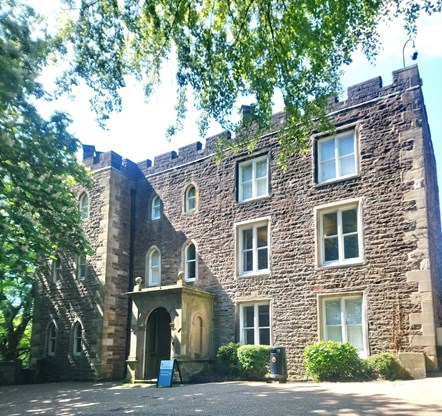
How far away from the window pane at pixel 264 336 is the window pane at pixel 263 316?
0.19 meters

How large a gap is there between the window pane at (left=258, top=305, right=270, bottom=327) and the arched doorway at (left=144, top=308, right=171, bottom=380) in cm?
362

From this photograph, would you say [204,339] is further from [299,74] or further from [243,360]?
[299,74]

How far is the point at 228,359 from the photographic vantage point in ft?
52.9

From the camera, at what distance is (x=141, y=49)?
10.3m

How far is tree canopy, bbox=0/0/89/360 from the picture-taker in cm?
1102

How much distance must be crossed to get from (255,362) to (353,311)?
3391mm

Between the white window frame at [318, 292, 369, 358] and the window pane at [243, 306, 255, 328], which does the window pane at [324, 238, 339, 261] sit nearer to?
the white window frame at [318, 292, 369, 358]

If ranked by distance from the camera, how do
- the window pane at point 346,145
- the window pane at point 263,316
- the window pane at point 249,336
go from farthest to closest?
the window pane at point 249,336, the window pane at point 263,316, the window pane at point 346,145

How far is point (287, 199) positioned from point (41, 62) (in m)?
8.83

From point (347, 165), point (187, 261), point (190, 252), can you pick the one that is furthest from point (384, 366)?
point (190, 252)

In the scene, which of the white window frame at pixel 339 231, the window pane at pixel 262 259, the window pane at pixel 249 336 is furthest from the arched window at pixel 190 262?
the white window frame at pixel 339 231

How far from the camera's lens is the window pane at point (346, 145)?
52.4ft

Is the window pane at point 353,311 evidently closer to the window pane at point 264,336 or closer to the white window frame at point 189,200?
the window pane at point 264,336

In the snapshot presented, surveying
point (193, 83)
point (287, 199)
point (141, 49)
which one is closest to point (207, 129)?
point (193, 83)
